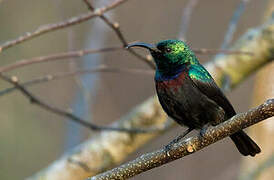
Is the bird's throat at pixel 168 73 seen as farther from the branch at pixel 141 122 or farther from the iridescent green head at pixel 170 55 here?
the branch at pixel 141 122

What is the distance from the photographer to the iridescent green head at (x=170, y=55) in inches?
181

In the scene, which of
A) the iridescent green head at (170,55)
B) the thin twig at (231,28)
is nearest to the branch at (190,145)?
the iridescent green head at (170,55)

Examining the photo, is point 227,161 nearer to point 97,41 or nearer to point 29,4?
point 97,41

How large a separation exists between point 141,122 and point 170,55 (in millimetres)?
1148

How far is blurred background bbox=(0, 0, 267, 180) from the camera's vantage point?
8883 millimetres

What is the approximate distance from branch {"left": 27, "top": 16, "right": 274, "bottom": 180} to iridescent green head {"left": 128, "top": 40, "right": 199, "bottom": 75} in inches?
37.9

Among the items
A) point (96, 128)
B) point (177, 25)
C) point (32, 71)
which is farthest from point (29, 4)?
point (96, 128)

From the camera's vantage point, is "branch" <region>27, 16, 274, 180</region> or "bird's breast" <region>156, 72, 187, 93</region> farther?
"branch" <region>27, 16, 274, 180</region>

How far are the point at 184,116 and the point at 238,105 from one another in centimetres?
513

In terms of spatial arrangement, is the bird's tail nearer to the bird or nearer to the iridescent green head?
the bird

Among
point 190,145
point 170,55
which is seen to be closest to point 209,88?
point 170,55

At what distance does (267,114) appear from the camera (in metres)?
3.11

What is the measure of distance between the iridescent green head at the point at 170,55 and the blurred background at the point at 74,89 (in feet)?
13.2

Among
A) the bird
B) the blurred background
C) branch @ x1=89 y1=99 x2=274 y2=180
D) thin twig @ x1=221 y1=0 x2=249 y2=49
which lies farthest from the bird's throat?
the blurred background
